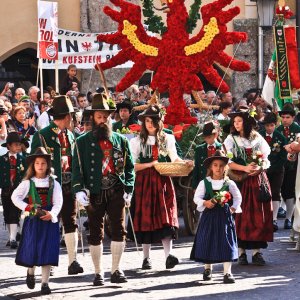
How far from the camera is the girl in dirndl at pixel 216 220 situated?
1198cm

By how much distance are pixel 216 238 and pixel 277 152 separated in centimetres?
493

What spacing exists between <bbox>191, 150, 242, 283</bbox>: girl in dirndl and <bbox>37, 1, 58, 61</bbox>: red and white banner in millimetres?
7559

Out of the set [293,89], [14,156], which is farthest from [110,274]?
[293,89]

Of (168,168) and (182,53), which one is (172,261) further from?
(182,53)

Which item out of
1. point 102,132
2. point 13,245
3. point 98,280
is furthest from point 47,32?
point 98,280

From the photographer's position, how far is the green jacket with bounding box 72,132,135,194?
1192cm

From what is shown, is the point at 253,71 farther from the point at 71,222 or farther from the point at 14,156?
the point at 71,222

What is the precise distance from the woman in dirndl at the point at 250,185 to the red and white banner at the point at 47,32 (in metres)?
6.35

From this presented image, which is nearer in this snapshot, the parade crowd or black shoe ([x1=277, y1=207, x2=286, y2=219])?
the parade crowd

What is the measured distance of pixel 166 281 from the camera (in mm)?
12180

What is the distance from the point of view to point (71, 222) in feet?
41.5

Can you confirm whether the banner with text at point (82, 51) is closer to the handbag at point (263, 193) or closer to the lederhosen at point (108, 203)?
the handbag at point (263, 193)

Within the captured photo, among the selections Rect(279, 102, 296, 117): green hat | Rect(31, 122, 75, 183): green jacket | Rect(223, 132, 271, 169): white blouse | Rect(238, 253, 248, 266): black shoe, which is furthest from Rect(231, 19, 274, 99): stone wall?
Rect(31, 122, 75, 183): green jacket

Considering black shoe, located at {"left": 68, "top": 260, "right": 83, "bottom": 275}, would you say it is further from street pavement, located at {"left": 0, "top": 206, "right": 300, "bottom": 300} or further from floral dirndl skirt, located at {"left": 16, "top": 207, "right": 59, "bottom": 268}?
floral dirndl skirt, located at {"left": 16, "top": 207, "right": 59, "bottom": 268}
